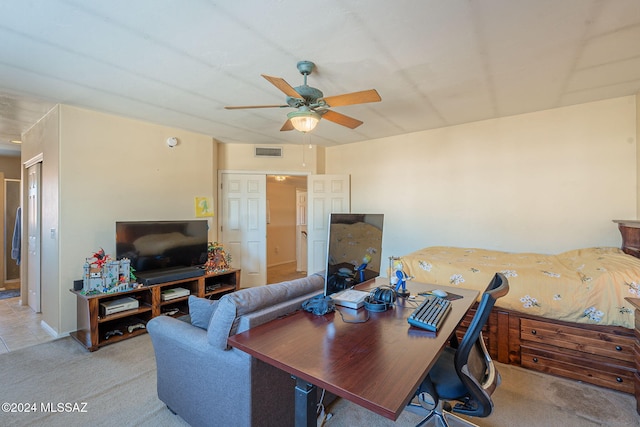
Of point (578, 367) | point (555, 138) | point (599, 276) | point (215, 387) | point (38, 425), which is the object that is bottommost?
point (38, 425)

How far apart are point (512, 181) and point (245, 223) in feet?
13.1

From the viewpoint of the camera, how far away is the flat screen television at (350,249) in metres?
1.62

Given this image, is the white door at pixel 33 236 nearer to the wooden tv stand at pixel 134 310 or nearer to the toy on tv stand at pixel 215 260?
the wooden tv stand at pixel 134 310

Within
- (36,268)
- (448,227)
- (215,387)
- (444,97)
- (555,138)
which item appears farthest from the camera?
(448,227)

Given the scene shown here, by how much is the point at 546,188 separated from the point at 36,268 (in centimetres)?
646

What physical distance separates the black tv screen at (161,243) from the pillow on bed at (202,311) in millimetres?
2069

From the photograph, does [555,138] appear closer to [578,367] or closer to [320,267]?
[578,367]

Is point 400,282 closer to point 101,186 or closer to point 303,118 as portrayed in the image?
point 303,118

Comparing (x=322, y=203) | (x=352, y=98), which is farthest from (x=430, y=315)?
(x=322, y=203)

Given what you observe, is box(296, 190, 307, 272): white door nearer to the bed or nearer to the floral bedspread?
the floral bedspread

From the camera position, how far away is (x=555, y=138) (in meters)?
3.52

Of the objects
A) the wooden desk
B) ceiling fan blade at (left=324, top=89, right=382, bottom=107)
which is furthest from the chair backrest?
ceiling fan blade at (left=324, top=89, right=382, bottom=107)

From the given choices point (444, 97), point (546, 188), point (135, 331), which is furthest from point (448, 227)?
point (135, 331)

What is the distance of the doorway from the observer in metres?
7.11
